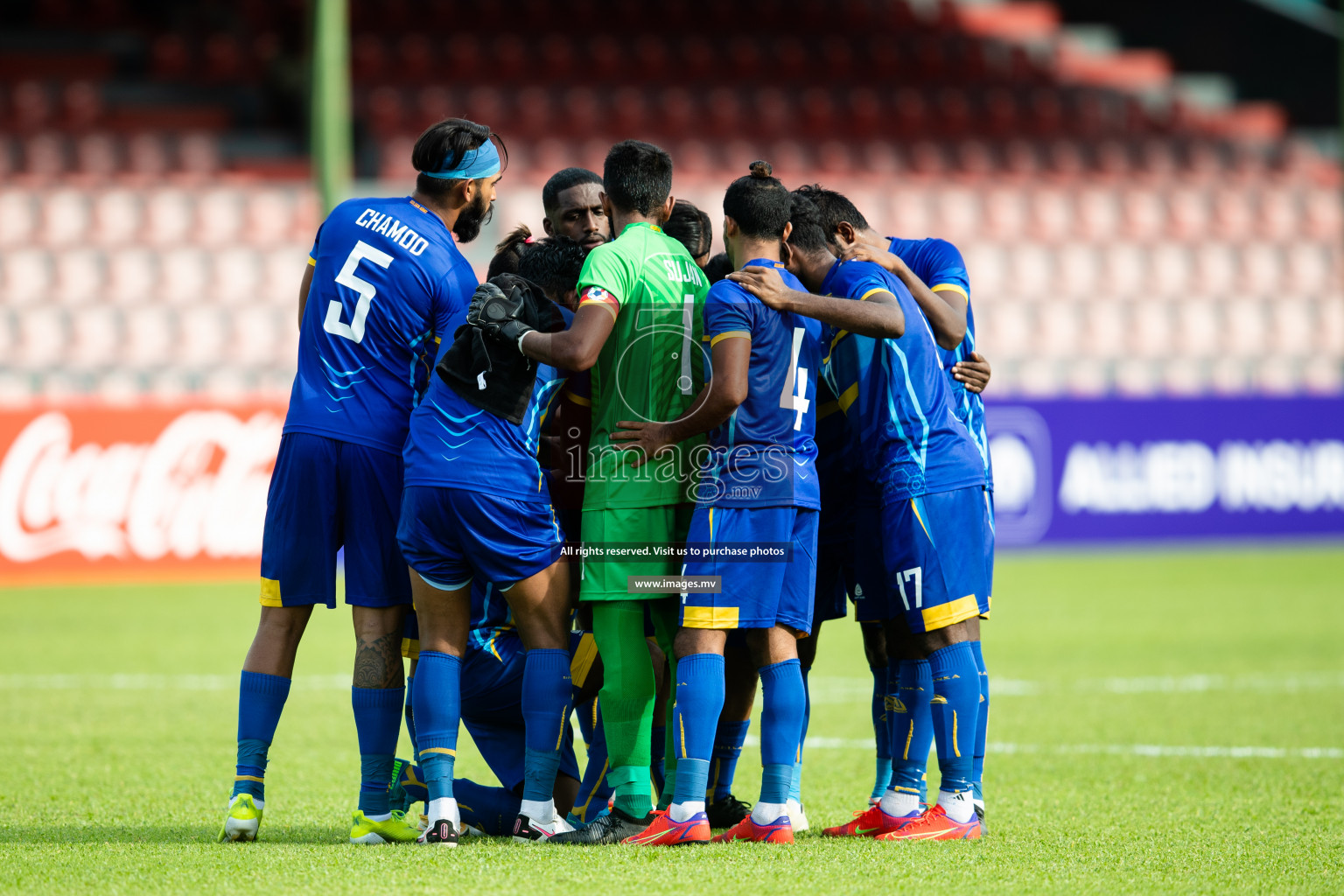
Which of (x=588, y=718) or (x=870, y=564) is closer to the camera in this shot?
(x=870, y=564)

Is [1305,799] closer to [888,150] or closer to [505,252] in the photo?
[505,252]

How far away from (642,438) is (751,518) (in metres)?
0.43

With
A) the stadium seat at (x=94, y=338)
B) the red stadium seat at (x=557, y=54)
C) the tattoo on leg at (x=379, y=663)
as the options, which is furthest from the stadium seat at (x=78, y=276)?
the tattoo on leg at (x=379, y=663)

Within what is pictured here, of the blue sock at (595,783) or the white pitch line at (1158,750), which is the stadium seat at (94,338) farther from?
the blue sock at (595,783)

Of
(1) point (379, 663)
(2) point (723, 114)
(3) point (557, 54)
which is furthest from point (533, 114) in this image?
(1) point (379, 663)

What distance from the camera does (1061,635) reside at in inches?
417

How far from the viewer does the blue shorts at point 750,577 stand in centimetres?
475

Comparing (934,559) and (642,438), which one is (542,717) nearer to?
(642,438)

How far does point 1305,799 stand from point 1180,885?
1630 millimetres

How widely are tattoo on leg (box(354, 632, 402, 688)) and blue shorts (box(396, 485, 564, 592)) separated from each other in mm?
326

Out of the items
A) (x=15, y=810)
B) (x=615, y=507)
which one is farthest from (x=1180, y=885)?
(x=15, y=810)

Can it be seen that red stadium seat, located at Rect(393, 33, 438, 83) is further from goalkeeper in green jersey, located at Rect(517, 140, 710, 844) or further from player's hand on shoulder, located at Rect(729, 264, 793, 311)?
player's hand on shoulder, located at Rect(729, 264, 793, 311)

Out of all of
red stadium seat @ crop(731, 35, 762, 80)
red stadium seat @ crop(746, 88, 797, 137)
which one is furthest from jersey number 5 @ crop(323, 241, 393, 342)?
red stadium seat @ crop(731, 35, 762, 80)

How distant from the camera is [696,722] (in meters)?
4.70
